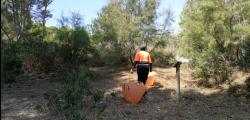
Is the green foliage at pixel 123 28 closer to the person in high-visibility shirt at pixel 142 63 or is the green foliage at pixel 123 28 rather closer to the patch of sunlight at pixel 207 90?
the person in high-visibility shirt at pixel 142 63

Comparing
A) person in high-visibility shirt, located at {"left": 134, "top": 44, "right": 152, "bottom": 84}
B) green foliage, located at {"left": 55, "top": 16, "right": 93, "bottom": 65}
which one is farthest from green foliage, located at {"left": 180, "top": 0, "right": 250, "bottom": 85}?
green foliage, located at {"left": 55, "top": 16, "right": 93, "bottom": 65}

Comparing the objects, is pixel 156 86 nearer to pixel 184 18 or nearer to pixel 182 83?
pixel 182 83

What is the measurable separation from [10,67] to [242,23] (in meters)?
8.46

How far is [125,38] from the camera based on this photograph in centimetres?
1652

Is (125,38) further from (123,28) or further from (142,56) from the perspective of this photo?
(142,56)

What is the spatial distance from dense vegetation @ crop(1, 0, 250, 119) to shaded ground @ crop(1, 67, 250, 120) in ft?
2.03

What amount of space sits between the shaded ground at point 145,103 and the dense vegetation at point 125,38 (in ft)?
2.03

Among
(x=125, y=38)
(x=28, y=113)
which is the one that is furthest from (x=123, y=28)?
(x=28, y=113)

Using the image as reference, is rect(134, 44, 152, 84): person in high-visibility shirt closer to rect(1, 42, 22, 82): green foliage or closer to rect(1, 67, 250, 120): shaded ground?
rect(1, 67, 250, 120): shaded ground

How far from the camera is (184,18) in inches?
598

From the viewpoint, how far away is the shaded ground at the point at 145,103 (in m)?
10.1

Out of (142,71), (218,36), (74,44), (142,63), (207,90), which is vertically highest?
(218,36)

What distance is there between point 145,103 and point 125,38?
537 centimetres

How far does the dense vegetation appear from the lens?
13.5 meters
